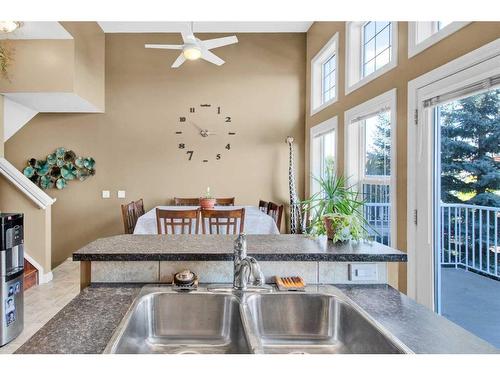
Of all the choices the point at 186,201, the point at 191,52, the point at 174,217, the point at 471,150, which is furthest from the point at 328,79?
the point at 174,217

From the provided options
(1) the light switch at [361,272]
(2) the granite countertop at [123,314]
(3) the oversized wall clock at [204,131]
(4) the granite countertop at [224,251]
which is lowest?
(2) the granite countertop at [123,314]

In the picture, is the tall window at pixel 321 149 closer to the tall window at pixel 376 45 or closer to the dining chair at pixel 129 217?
the tall window at pixel 376 45

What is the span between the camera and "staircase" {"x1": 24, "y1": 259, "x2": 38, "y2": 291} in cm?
366

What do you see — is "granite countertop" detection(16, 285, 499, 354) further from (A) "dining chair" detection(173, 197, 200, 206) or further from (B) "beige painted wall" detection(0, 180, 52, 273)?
(A) "dining chair" detection(173, 197, 200, 206)

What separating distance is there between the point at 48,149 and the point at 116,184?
1.24 m

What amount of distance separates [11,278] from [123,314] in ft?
7.23

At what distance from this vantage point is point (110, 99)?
5.18 meters

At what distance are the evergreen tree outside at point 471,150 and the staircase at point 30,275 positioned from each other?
438 centimetres

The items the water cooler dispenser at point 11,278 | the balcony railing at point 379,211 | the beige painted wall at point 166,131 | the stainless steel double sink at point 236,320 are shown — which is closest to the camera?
the stainless steel double sink at point 236,320

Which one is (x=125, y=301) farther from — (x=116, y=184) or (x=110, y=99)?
(x=110, y=99)

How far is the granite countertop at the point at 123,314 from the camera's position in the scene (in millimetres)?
814

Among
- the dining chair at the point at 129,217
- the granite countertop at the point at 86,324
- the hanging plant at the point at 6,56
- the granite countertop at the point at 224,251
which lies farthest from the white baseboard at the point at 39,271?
the granite countertop at the point at 86,324

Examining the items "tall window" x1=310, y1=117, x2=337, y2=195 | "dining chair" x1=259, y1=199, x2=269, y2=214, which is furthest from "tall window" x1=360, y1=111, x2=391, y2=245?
"dining chair" x1=259, y1=199, x2=269, y2=214
